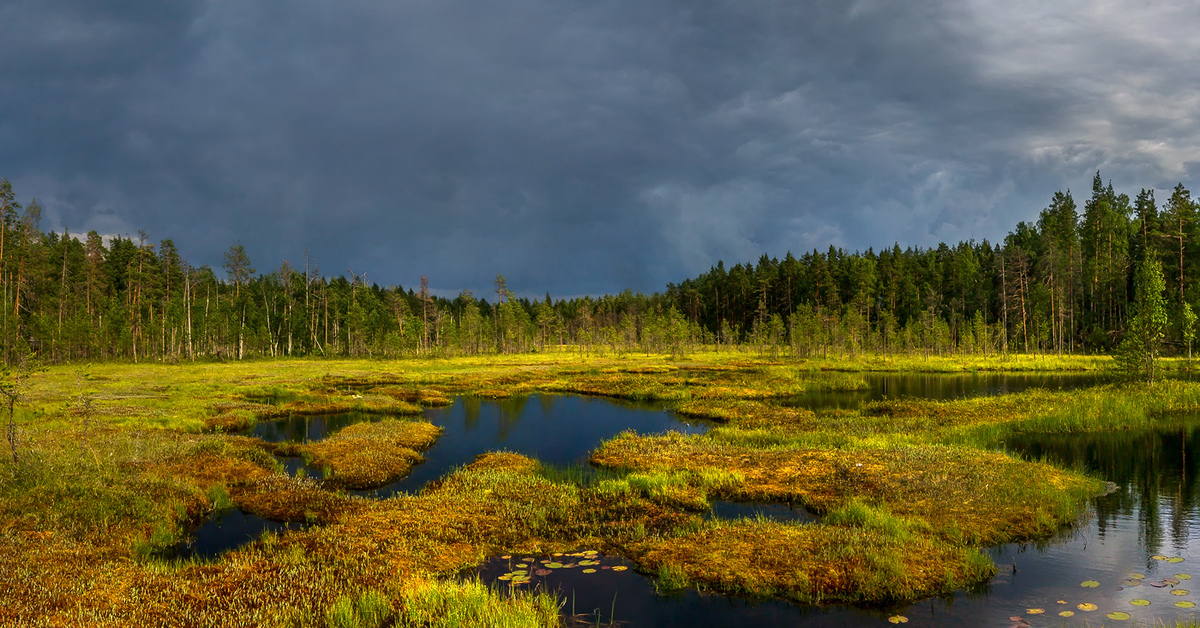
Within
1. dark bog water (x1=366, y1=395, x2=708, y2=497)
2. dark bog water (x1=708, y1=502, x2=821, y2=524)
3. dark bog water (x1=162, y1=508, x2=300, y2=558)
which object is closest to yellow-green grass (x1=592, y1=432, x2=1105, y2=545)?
dark bog water (x1=708, y1=502, x2=821, y2=524)

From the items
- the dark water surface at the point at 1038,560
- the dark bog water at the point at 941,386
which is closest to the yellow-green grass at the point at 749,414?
the dark bog water at the point at 941,386

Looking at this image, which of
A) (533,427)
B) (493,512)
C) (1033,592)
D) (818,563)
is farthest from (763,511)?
(533,427)

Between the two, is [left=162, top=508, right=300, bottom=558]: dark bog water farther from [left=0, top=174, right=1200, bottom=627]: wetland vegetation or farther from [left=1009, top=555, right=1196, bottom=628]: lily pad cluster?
[left=1009, top=555, right=1196, bottom=628]: lily pad cluster

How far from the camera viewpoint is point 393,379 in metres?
65.7

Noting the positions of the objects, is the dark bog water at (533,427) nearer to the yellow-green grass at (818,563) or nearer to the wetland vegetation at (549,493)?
the wetland vegetation at (549,493)

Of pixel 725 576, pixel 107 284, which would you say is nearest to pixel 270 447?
pixel 725 576

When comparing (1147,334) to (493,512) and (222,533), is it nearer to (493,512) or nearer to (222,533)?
(493,512)

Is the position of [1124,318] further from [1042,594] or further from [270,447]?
[270,447]

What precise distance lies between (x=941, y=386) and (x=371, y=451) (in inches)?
2152

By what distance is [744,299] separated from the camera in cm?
16475

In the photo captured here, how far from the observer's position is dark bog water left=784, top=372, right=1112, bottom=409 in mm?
47250

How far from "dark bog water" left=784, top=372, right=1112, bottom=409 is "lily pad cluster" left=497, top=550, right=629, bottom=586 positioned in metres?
32.3

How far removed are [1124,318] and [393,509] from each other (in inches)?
4885

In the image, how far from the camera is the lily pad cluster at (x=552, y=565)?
42.4 feet
